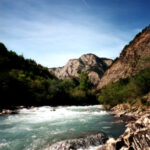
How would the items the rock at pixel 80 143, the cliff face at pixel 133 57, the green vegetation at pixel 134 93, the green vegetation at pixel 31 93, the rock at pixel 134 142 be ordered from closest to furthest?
1. the rock at pixel 134 142
2. the rock at pixel 80 143
3. the green vegetation at pixel 134 93
4. the green vegetation at pixel 31 93
5. the cliff face at pixel 133 57

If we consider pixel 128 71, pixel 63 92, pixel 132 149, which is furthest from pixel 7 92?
pixel 128 71

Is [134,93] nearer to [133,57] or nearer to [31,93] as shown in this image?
[31,93]

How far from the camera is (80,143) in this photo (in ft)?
31.2

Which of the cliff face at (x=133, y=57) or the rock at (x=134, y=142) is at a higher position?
the cliff face at (x=133, y=57)

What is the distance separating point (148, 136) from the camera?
23.0ft

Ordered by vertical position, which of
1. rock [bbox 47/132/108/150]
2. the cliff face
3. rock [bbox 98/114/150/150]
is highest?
the cliff face

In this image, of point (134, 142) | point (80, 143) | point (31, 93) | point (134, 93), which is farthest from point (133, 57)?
point (134, 142)

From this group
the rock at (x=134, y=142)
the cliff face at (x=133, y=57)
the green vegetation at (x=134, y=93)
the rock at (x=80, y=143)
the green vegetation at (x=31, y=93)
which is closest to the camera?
the rock at (x=134, y=142)

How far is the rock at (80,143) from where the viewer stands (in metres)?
8.99

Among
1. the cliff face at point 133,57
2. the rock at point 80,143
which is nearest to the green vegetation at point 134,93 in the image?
the rock at point 80,143

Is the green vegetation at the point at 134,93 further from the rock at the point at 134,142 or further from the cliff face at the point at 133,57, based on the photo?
the cliff face at the point at 133,57

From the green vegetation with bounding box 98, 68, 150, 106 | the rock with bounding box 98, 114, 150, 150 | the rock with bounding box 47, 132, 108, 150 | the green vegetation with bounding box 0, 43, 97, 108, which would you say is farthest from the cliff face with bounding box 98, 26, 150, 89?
the rock with bounding box 98, 114, 150, 150

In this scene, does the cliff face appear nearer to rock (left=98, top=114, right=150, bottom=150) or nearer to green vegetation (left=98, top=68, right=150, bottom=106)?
green vegetation (left=98, top=68, right=150, bottom=106)

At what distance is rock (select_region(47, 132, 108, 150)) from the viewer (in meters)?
8.99
